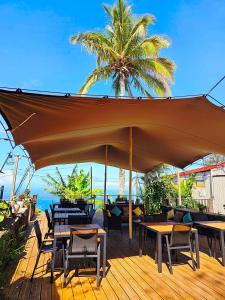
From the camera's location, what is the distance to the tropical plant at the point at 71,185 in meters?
15.9

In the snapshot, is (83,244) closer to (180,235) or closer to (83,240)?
(83,240)

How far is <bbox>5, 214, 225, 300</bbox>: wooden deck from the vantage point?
3.29m

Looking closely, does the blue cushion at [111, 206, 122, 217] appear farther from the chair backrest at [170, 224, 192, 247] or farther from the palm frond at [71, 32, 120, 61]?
the palm frond at [71, 32, 120, 61]

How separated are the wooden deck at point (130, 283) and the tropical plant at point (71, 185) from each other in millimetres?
11131

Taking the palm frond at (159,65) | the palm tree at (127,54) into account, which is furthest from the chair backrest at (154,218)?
the palm frond at (159,65)

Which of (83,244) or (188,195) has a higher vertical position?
(188,195)

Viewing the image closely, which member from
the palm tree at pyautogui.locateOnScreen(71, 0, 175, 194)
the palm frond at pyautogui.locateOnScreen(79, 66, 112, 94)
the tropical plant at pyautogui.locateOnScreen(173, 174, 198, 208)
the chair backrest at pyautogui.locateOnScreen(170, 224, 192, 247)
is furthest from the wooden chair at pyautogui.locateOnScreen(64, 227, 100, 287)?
the palm frond at pyautogui.locateOnScreen(79, 66, 112, 94)

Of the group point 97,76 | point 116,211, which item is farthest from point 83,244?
point 97,76

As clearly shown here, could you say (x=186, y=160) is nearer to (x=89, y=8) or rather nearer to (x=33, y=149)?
(x=33, y=149)

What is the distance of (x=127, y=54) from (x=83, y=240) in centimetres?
1248

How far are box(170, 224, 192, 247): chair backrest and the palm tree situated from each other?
33.6ft

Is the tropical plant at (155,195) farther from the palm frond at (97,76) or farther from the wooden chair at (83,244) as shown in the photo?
the wooden chair at (83,244)

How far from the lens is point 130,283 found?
12.1 feet

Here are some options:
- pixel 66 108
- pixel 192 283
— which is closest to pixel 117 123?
pixel 66 108
